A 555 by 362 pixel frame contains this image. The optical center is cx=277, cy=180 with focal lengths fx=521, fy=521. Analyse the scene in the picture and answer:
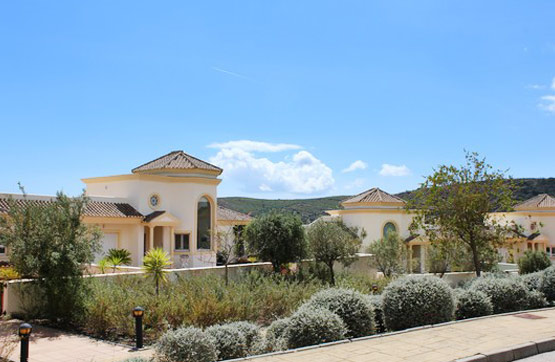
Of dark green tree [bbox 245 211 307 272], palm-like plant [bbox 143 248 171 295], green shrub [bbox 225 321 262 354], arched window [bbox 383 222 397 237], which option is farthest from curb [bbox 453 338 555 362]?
arched window [bbox 383 222 397 237]

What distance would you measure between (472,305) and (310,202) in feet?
280

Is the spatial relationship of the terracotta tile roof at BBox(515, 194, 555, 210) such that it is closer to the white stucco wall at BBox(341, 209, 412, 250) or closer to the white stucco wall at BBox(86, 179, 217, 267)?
the white stucco wall at BBox(341, 209, 412, 250)

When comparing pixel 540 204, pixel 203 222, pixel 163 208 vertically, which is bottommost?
pixel 203 222

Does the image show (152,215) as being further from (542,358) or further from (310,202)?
(310,202)

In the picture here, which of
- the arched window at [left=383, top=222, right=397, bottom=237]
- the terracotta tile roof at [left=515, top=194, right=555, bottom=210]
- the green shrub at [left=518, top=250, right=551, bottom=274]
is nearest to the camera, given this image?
the green shrub at [left=518, top=250, right=551, bottom=274]

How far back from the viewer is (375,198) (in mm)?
43906

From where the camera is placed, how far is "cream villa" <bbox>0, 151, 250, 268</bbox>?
2880cm

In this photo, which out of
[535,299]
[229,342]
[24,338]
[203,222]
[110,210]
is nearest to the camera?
[24,338]

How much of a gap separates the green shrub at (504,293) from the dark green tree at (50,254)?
35.6 ft

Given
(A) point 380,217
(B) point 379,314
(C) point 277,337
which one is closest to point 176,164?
(A) point 380,217

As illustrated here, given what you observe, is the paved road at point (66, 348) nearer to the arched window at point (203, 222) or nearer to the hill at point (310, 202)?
the arched window at point (203, 222)

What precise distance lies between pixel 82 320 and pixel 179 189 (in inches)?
708

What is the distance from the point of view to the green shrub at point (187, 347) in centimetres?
882

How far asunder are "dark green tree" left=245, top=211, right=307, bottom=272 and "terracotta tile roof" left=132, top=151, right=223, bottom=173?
293 inches
